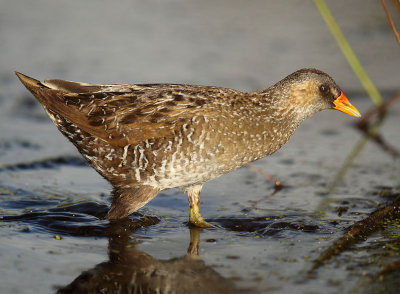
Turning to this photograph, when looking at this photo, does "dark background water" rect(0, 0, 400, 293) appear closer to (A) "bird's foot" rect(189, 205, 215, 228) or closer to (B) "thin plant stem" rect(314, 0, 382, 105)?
(A) "bird's foot" rect(189, 205, 215, 228)

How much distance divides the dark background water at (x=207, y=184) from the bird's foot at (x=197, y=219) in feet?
0.32

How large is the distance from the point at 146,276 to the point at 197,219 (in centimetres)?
122

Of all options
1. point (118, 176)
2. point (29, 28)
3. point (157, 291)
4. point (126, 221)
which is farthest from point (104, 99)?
point (29, 28)

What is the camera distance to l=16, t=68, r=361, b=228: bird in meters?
5.21

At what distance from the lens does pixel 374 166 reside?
721 cm

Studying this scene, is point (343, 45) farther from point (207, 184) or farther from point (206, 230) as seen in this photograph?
point (206, 230)

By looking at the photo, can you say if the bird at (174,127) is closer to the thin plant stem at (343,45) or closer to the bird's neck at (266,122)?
the bird's neck at (266,122)

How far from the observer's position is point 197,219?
18.3ft

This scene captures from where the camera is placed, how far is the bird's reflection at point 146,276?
167 inches

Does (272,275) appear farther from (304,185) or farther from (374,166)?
(374,166)

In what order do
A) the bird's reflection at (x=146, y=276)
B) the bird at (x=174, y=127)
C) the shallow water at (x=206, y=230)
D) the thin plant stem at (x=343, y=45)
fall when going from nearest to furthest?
the bird's reflection at (x=146, y=276), the shallow water at (x=206, y=230), the bird at (x=174, y=127), the thin plant stem at (x=343, y=45)

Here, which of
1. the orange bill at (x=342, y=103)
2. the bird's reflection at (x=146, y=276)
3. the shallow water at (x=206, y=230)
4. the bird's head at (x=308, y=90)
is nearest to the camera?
the bird's reflection at (x=146, y=276)

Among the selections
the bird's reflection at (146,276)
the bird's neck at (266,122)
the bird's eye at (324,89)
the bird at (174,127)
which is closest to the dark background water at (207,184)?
the bird's reflection at (146,276)

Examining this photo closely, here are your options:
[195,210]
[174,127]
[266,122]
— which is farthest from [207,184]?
[174,127]
